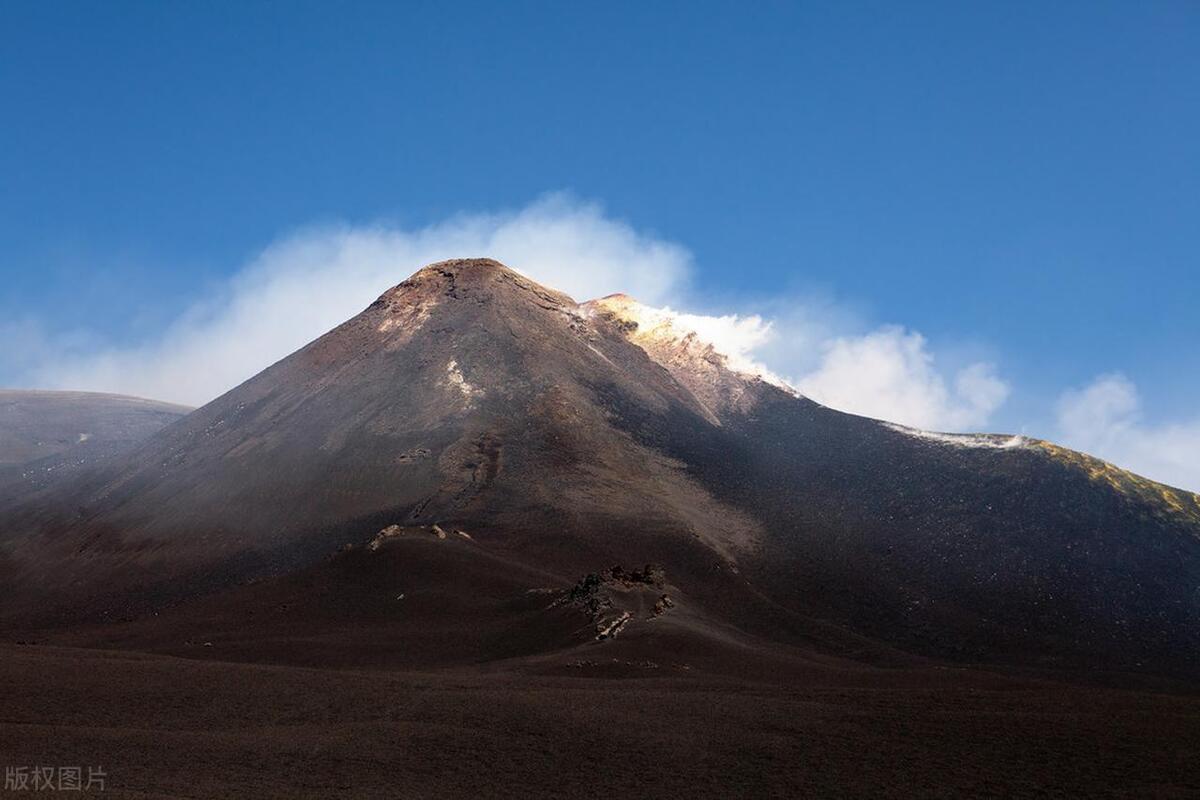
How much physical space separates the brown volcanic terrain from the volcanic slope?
39cm

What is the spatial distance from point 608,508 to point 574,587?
22.3 metres

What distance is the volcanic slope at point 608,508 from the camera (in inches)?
2867

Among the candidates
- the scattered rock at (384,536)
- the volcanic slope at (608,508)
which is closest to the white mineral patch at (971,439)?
the volcanic slope at (608,508)

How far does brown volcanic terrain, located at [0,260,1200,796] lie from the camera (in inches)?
1225

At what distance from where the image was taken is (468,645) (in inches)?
2162

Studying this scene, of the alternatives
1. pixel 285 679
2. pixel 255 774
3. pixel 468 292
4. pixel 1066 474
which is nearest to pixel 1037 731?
pixel 255 774

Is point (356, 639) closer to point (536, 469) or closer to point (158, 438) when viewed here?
point (536, 469)

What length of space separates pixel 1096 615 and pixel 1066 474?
21044mm

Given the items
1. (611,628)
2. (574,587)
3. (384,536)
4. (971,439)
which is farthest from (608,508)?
(971,439)

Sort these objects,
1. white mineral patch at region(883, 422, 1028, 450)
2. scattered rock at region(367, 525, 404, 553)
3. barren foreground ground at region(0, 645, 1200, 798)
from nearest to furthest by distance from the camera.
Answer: barren foreground ground at region(0, 645, 1200, 798), scattered rock at region(367, 525, 404, 553), white mineral patch at region(883, 422, 1028, 450)

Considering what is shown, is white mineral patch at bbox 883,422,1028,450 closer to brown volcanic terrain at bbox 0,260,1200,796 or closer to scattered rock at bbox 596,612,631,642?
brown volcanic terrain at bbox 0,260,1200,796

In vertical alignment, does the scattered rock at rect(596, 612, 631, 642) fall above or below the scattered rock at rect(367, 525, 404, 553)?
below

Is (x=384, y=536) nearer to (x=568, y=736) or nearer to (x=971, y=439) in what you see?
(x=568, y=736)

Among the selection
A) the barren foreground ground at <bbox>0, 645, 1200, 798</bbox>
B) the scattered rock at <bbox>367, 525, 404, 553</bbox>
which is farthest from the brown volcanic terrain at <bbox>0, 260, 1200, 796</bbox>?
the scattered rock at <bbox>367, 525, 404, 553</bbox>
